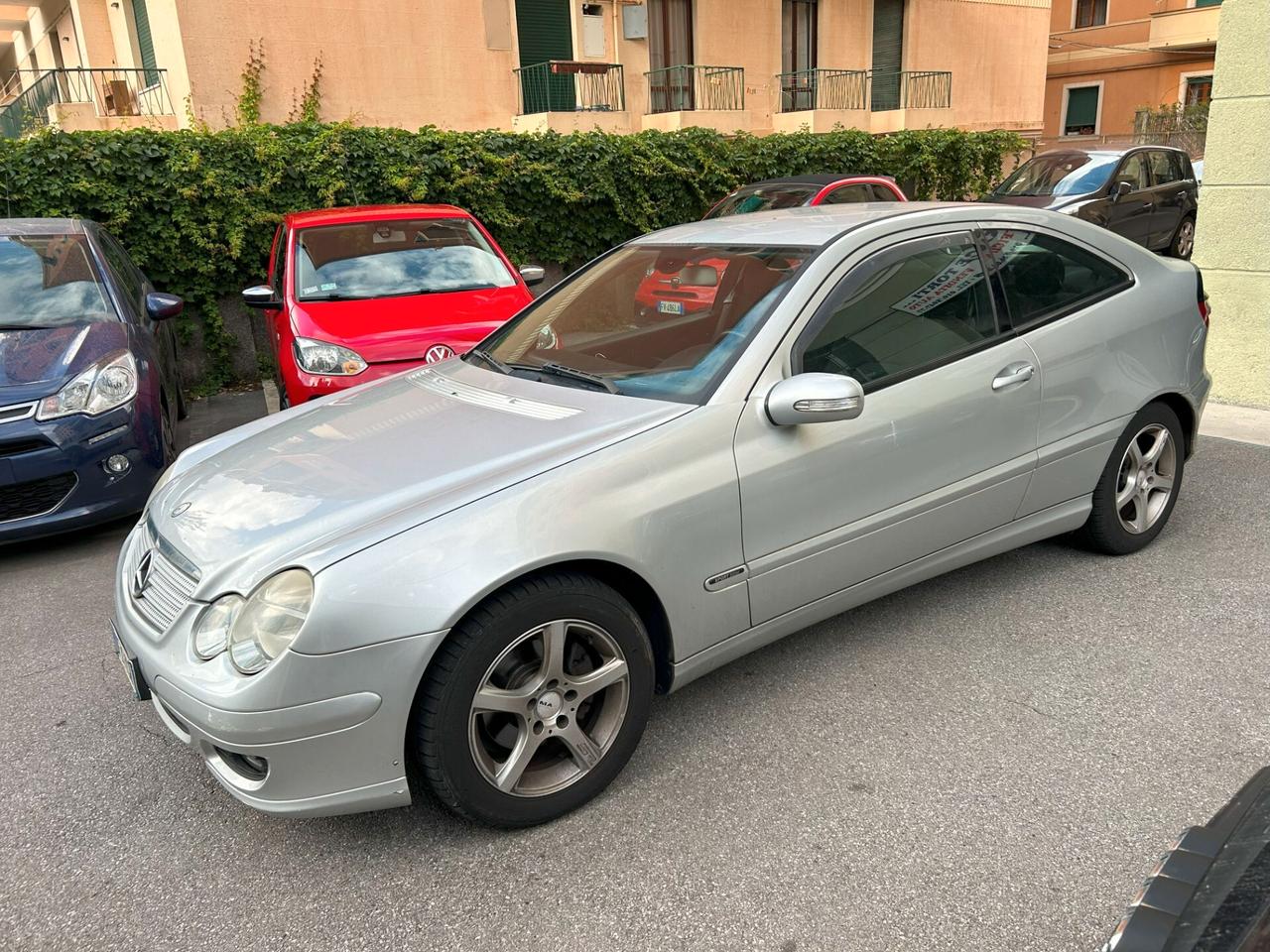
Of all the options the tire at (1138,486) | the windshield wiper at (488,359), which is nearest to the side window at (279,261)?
the windshield wiper at (488,359)

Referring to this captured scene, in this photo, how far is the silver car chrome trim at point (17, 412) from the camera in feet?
15.1

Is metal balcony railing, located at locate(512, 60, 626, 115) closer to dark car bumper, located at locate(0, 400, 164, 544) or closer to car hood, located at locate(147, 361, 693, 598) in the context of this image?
dark car bumper, located at locate(0, 400, 164, 544)

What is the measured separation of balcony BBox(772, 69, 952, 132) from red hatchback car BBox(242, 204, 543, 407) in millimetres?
13816

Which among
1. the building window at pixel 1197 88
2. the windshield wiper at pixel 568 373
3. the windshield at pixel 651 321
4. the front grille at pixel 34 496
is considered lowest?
the front grille at pixel 34 496

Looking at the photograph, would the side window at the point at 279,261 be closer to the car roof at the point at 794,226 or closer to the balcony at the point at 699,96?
the car roof at the point at 794,226

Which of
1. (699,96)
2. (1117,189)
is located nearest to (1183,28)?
(699,96)

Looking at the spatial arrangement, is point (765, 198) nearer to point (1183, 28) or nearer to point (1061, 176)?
point (1061, 176)

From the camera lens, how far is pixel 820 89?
20.3 m

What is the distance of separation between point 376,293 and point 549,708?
4.52 m

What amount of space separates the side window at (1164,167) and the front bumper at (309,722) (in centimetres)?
1333

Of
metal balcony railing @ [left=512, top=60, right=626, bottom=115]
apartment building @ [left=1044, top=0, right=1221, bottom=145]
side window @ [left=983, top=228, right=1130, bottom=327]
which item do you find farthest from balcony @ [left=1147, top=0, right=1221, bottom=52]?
side window @ [left=983, top=228, right=1130, bottom=327]

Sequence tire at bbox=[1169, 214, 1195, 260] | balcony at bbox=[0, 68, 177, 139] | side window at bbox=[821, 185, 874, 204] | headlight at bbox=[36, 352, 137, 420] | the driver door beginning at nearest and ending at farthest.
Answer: the driver door → headlight at bbox=[36, 352, 137, 420] → side window at bbox=[821, 185, 874, 204] → tire at bbox=[1169, 214, 1195, 260] → balcony at bbox=[0, 68, 177, 139]

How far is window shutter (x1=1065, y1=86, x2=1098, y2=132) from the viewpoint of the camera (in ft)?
112

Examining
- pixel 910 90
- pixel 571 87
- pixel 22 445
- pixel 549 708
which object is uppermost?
pixel 571 87
